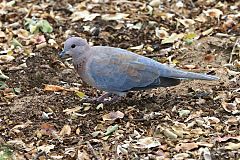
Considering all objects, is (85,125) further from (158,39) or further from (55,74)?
(158,39)

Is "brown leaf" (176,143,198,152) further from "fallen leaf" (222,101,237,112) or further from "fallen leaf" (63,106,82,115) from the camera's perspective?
"fallen leaf" (63,106,82,115)

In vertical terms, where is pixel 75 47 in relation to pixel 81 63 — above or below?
above

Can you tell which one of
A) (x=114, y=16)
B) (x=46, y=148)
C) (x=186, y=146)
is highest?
(x=114, y=16)

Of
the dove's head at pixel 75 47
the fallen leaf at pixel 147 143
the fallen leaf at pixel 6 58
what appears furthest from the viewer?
the fallen leaf at pixel 6 58

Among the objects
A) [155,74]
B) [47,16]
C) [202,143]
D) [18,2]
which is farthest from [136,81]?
[18,2]

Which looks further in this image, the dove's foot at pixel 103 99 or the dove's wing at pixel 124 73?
the dove's foot at pixel 103 99

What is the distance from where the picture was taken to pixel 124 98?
5551mm

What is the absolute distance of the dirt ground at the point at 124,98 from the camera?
466cm

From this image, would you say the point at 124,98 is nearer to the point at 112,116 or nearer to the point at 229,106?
the point at 112,116

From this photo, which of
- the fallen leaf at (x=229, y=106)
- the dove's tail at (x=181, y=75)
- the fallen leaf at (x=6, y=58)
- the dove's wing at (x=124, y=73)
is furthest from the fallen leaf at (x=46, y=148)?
the fallen leaf at (x=6, y=58)

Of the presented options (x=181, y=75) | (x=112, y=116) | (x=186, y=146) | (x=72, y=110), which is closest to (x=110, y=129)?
(x=112, y=116)

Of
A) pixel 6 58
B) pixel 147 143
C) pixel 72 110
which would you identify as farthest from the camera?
pixel 6 58

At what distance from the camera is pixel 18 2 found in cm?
777

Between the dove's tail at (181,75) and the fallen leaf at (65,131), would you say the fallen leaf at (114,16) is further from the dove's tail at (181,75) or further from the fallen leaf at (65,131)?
the fallen leaf at (65,131)
